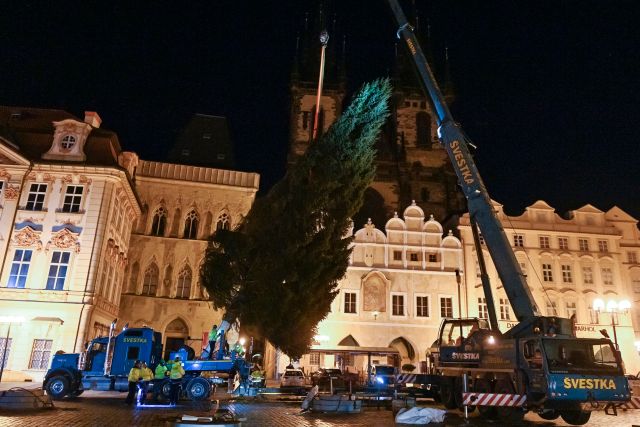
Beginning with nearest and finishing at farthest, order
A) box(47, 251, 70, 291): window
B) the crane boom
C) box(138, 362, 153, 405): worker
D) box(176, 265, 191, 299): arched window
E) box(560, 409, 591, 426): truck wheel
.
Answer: box(560, 409, 591, 426): truck wheel
the crane boom
box(138, 362, 153, 405): worker
box(47, 251, 70, 291): window
box(176, 265, 191, 299): arched window

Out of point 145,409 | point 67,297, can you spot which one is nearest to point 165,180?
point 67,297

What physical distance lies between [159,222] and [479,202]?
26.5m

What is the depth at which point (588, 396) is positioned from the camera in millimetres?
11375

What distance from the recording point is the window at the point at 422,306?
33.8 meters

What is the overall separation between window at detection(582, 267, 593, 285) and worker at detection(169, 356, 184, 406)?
31.1m

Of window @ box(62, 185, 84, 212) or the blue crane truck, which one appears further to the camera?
window @ box(62, 185, 84, 212)

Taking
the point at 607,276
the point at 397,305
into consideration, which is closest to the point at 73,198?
the point at 397,305

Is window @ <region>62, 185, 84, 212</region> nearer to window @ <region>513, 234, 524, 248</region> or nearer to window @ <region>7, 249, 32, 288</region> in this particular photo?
window @ <region>7, 249, 32, 288</region>

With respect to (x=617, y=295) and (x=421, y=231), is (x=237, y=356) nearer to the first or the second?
(x=421, y=231)

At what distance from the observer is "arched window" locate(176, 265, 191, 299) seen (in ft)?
112

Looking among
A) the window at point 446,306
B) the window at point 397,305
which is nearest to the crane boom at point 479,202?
the window at point 397,305

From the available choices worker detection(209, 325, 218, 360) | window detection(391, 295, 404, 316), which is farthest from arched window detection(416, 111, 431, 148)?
worker detection(209, 325, 218, 360)

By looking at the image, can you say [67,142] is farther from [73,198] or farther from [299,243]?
[299,243]

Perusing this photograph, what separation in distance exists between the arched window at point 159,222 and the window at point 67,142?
27.1 feet
